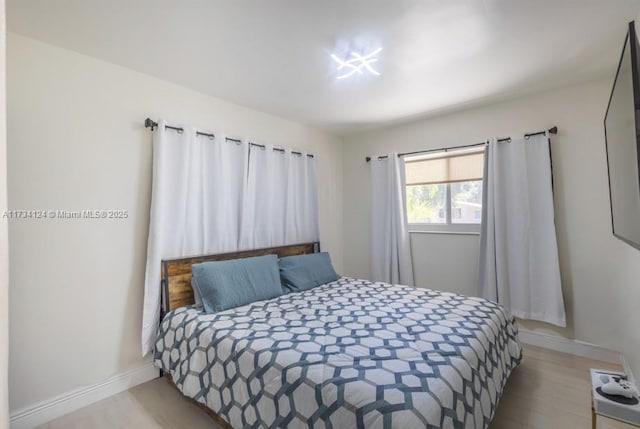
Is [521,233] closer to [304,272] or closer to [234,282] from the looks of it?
[304,272]

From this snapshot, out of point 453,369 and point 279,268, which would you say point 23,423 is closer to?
point 279,268

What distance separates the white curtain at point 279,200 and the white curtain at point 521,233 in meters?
1.90

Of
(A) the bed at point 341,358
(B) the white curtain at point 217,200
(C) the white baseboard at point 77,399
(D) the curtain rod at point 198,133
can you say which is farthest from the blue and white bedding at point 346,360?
(D) the curtain rod at point 198,133

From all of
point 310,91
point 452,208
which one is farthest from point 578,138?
point 310,91

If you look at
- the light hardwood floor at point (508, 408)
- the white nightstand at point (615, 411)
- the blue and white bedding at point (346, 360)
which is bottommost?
the light hardwood floor at point (508, 408)

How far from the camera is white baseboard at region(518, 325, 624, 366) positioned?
2.50 m

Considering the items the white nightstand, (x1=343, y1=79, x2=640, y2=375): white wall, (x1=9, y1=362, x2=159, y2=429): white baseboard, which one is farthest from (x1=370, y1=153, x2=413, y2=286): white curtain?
(x1=9, y1=362, x2=159, y2=429): white baseboard

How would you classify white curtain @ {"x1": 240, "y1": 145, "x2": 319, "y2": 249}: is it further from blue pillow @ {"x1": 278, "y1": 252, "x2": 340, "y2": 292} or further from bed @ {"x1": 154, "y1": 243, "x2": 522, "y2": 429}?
bed @ {"x1": 154, "y1": 243, "x2": 522, "y2": 429}

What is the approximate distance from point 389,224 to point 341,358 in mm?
2379

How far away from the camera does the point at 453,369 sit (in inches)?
55.2

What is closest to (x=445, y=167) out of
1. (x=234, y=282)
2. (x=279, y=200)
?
(x=279, y=200)

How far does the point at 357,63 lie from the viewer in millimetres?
2201

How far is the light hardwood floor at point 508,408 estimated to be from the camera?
182cm

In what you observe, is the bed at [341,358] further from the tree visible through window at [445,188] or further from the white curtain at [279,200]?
the tree visible through window at [445,188]
